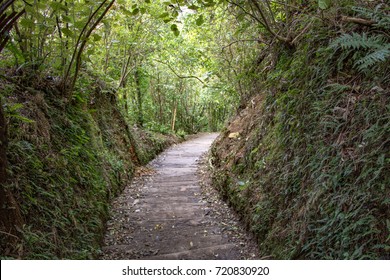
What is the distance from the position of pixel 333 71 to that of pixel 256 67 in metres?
3.16

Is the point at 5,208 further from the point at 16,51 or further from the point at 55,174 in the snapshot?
the point at 16,51

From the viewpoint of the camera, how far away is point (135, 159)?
8.77 m

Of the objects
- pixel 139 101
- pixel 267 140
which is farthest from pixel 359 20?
pixel 139 101

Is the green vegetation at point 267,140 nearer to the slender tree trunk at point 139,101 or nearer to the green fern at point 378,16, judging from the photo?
the green fern at point 378,16

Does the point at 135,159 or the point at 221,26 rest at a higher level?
the point at 221,26

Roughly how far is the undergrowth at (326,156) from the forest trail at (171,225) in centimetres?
44

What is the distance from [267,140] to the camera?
455 cm

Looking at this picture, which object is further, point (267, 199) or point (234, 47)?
point (234, 47)

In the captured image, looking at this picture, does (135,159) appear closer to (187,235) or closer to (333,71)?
(187,235)

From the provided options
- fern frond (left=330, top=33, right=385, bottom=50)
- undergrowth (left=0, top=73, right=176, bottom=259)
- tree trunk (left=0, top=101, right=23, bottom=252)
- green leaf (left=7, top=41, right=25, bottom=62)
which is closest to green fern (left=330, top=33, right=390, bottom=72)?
fern frond (left=330, top=33, right=385, bottom=50)

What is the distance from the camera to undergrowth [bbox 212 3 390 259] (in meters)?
2.39

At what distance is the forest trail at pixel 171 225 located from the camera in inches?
156

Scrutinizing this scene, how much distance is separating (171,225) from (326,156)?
268cm
